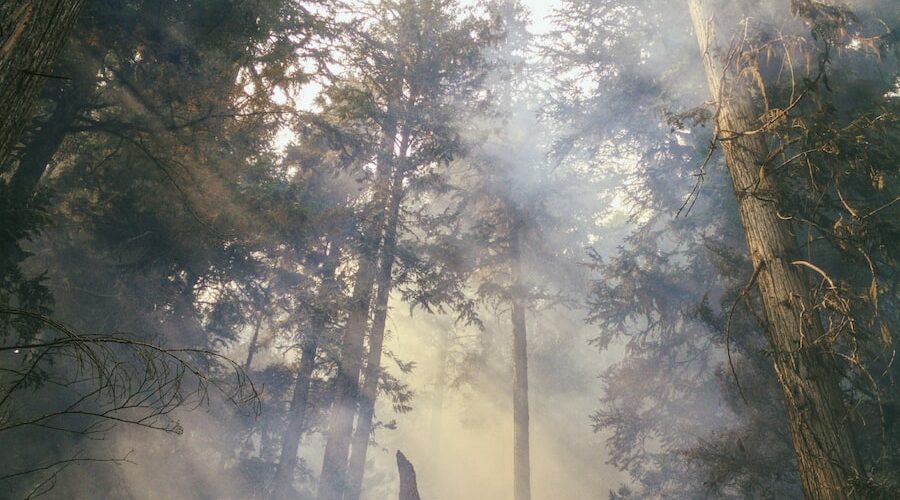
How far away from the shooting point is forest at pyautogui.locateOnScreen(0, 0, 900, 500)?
444 cm

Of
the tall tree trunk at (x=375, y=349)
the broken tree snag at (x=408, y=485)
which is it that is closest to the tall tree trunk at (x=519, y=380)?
the tall tree trunk at (x=375, y=349)

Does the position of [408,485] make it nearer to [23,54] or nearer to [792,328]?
[792,328]

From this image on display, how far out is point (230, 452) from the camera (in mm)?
17000

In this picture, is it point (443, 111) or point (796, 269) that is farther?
point (443, 111)

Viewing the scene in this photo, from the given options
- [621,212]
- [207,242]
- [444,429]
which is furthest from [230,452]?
[621,212]

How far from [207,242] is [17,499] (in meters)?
6.75

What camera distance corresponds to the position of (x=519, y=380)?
58.4 feet

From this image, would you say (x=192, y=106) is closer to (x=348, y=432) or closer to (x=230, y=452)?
(x=348, y=432)

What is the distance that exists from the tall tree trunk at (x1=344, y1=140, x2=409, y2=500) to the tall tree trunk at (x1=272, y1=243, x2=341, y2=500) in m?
1.46

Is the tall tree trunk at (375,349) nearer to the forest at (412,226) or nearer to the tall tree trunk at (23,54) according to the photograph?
the forest at (412,226)

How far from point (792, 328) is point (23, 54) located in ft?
19.4

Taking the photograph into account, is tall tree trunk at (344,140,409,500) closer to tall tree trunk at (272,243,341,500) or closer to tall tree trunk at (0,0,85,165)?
tall tree trunk at (272,243,341,500)

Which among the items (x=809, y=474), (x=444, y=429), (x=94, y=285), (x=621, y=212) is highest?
(x=621, y=212)

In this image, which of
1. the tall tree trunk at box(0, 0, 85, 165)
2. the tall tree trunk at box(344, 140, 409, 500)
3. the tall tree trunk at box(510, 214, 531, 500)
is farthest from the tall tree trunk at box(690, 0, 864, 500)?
the tall tree trunk at box(510, 214, 531, 500)
